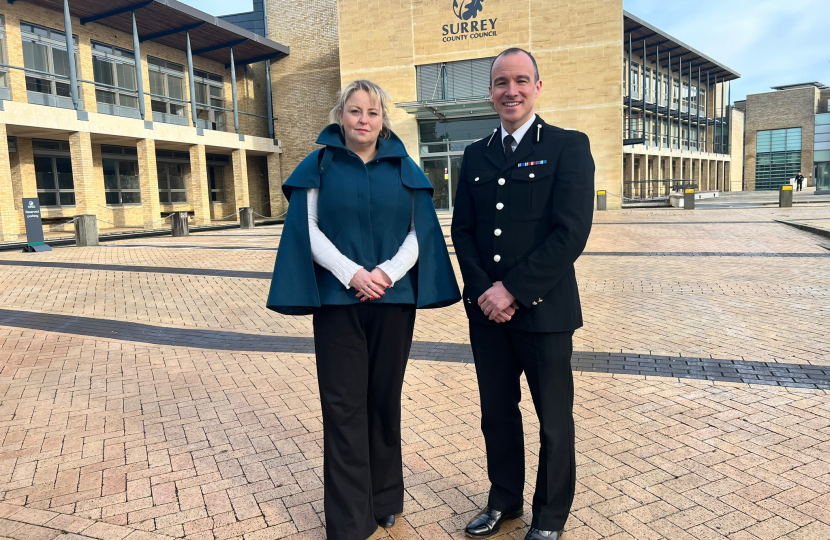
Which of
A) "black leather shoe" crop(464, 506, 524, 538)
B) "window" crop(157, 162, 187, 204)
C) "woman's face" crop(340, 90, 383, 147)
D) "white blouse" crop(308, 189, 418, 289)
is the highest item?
"window" crop(157, 162, 187, 204)

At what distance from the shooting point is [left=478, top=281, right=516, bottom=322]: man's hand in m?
2.38

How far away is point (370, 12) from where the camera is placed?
3048 cm

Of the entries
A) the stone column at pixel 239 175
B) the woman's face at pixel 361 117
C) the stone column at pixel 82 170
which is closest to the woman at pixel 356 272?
the woman's face at pixel 361 117

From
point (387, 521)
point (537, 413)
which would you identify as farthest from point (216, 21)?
Result: point (537, 413)

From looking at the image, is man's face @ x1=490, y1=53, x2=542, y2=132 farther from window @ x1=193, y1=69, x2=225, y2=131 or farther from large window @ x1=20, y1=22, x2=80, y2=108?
window @ x1=193, y1=69, x2=225, y2=131

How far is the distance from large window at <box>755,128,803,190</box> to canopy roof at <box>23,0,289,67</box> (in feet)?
167

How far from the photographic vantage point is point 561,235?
2.33 meters

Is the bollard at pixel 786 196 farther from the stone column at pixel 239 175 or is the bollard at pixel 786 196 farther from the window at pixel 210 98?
the window at pixel 210 98

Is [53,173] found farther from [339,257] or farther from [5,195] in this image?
[339,257]

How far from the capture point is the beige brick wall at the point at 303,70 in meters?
33.5

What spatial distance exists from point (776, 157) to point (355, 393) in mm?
70312

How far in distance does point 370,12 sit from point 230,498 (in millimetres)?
30833

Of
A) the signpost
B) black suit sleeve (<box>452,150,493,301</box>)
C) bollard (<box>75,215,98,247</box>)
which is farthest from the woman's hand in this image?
bollard (<box>75,215,98,247</box>)

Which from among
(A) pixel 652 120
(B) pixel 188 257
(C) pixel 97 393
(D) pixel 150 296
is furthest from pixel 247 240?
(A) pixel 652 120
